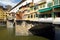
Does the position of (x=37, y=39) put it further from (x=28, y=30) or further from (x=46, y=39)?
(x=28, y=30)

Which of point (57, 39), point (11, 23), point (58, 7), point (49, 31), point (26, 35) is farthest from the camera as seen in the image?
point (11, 23)

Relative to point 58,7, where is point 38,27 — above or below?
below

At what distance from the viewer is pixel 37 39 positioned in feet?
57.2

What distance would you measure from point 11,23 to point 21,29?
16260 millimetres

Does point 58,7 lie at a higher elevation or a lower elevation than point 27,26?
higher

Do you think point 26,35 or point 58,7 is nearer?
point 58,7

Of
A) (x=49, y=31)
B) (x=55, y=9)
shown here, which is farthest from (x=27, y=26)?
(x=55, y=9)

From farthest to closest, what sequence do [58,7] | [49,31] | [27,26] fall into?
1. [27,26]
2. [49,31]
3. [58,7]

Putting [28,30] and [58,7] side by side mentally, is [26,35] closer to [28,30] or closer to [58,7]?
[28,30]

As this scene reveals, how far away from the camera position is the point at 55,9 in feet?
40.3

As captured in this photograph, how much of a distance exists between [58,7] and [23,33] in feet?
29.2

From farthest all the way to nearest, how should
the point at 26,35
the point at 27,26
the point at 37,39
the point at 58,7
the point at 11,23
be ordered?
the point at 11,23 < the point at 27,26 < the point at 26,35 < the point at 37,39 < the point at 58,7

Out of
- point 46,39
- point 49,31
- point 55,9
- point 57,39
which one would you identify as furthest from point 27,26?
point 55,9

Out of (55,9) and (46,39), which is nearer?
(55,9)
